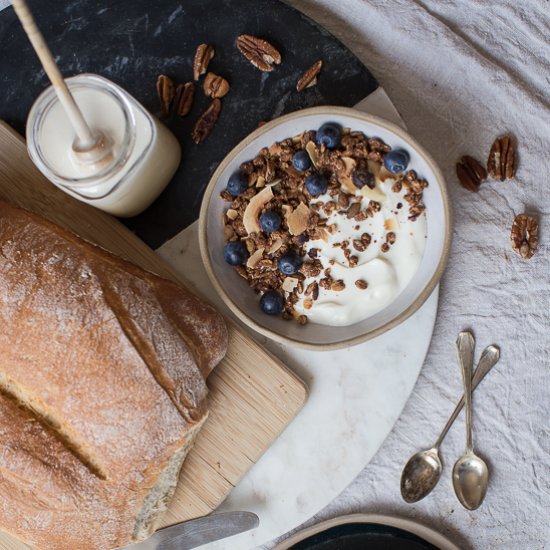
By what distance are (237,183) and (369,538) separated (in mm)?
830

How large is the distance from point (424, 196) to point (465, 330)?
343mm

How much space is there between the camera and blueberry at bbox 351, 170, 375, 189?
4.50 feet

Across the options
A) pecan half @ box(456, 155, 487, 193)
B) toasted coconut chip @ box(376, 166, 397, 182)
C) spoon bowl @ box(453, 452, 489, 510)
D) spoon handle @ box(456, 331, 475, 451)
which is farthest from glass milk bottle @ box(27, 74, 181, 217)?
spoon bowl @ box(453, 452, 489, 510)

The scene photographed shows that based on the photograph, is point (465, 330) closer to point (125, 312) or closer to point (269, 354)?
point (269, 354)

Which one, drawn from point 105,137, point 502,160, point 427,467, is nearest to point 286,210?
point 105,137

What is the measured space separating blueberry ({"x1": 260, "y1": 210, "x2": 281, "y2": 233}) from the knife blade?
62cm

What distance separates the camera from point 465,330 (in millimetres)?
1559

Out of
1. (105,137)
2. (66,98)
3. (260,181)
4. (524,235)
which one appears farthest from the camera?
(524,235)

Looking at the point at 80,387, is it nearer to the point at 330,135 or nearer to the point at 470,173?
the point at 330,135

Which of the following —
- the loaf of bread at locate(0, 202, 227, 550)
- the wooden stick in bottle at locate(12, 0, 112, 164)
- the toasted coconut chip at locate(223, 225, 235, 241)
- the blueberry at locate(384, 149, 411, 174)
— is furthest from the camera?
the toasted coconut chip at locate(223, 225, 235, 241)

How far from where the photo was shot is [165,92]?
1.52 metres

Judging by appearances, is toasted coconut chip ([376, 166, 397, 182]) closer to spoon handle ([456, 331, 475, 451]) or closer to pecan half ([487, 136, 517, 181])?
pecan half ([487, 136, 517, 181])

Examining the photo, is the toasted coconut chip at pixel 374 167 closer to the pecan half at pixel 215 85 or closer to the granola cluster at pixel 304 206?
the granola cluster at pixel 304 206

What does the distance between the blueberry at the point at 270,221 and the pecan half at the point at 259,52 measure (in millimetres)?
346
